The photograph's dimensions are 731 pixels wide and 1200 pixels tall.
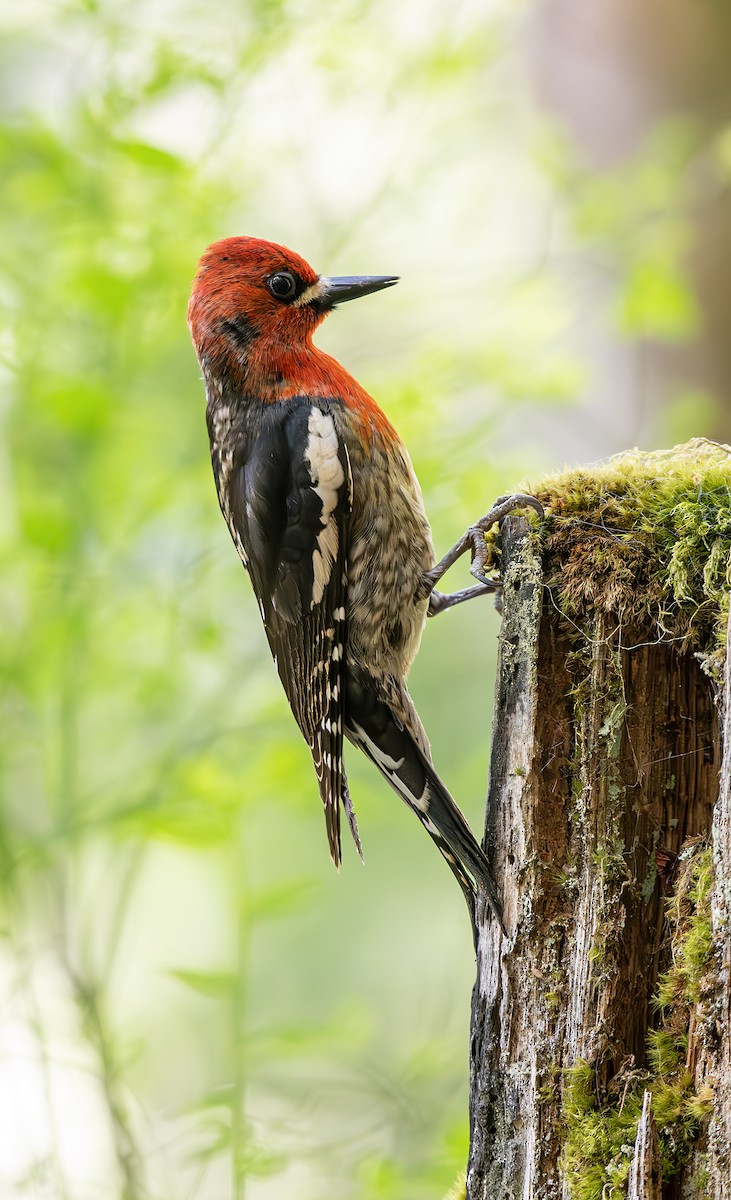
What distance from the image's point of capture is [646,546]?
1562mm

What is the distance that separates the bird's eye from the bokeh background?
1.08 ft

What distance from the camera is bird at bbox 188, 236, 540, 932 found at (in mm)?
2145

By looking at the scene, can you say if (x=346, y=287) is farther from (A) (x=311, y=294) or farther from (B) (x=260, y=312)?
(B) (x=260, y=312)

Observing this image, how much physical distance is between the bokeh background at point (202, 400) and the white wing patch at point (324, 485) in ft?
1.35

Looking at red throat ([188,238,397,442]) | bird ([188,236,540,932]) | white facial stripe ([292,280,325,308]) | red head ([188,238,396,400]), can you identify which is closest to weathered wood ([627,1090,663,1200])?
bird ([188,236,540,932])

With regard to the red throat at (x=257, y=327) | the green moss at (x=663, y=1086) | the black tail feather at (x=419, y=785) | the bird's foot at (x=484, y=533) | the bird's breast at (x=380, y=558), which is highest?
the red throat at (x=257, y=327)

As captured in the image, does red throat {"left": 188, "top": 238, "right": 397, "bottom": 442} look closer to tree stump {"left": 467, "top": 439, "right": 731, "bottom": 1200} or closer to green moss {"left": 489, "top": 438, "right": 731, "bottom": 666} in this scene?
green moss {"left": 489, "top": 438, "right": 731, "bottom": 666}

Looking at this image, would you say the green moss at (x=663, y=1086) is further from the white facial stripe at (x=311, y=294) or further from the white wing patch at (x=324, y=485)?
the white facial stripe at (x=311, y=294)

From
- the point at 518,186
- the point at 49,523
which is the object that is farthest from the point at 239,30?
the point at 49,523

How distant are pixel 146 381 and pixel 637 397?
1.45m

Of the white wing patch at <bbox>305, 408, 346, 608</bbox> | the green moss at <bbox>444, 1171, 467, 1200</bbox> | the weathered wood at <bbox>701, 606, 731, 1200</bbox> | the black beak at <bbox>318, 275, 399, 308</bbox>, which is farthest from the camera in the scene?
the black beak at <bbox>318, 275, 399, 308</bbox>

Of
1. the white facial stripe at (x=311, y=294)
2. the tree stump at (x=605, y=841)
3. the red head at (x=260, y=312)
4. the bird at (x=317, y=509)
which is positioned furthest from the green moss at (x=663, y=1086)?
the white facial stripe at (x=311, y=294)

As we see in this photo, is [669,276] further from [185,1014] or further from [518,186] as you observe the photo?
[185,1014]

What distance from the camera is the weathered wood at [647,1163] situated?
130cm
